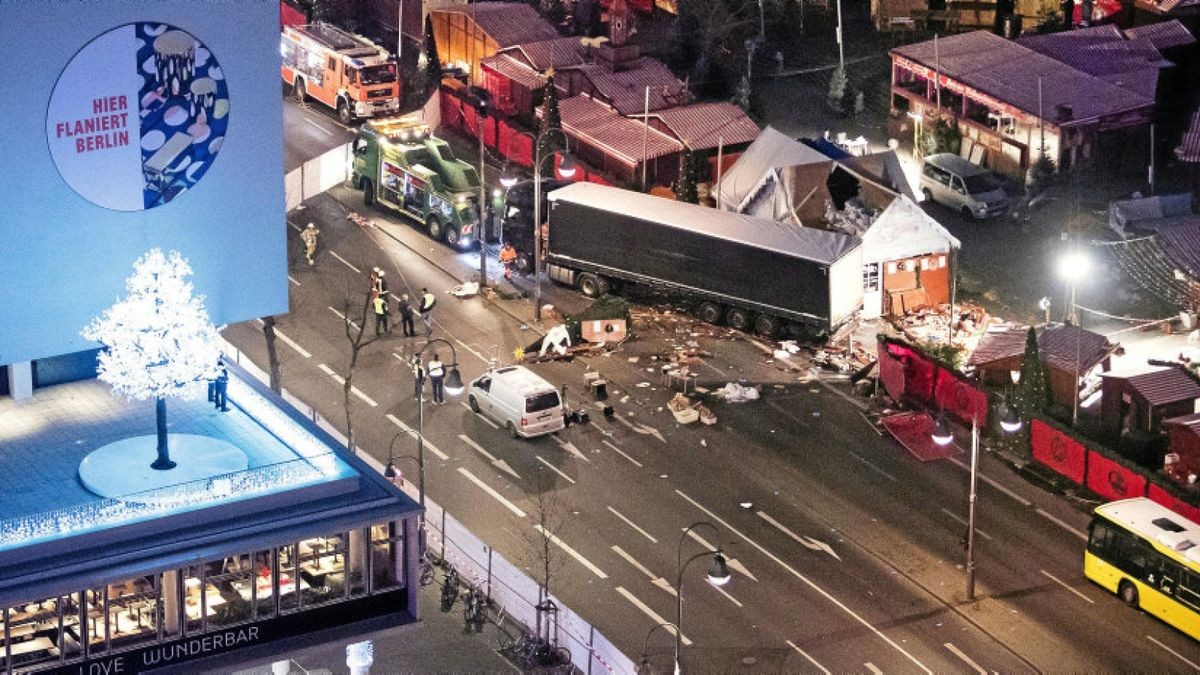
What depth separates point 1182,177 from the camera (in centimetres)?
10288

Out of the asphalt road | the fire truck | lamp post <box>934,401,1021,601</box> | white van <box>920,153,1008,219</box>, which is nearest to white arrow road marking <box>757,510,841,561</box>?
the asphalt road

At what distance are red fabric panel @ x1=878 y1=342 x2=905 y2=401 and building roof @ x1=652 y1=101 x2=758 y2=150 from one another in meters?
17.6

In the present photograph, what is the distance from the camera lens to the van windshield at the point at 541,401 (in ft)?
269

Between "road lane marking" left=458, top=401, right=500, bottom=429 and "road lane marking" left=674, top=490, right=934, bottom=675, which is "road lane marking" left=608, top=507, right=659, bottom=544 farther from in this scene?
"road lane marking" left=458, top=401, right=500, bottom=429

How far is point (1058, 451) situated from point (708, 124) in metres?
26.4

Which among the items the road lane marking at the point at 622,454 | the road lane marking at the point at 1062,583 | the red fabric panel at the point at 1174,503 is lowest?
the road lane marking at the point at 1062,583

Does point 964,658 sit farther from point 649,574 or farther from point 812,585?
point 649,574

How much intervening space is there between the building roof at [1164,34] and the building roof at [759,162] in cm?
2033

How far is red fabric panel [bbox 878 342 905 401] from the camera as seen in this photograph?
8456cm

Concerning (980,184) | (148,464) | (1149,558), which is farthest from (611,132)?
(148,464)

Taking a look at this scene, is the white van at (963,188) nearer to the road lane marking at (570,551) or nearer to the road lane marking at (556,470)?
the road lane marking at (556,470)

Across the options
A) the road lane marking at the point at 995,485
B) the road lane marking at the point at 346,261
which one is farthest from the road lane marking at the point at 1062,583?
the road lane marking at the point at 346,261

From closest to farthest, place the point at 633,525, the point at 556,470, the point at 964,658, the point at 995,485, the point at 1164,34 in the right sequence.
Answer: the point at 964,658 < the point at 633,525 < the point at 995,485 < the point at 556,470 < the point at 1164,34

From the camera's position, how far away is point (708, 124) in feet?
336
